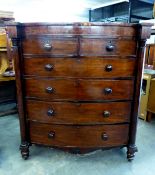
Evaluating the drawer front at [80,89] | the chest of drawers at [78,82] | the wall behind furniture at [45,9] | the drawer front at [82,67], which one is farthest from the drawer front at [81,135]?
the wall behind furniture at [45,9]

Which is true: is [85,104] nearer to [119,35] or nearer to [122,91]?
[122,91]

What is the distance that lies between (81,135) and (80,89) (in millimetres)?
397

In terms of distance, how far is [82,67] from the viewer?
1.37 metres

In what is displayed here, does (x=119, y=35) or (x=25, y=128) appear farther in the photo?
(x=25, y=128)

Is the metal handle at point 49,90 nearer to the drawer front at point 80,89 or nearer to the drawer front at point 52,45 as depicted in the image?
the drawer front at point 80,89

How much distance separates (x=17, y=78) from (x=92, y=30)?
0.68m

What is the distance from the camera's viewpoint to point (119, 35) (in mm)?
1323

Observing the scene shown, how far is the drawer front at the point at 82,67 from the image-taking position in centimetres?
137

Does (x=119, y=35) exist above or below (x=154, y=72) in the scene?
above

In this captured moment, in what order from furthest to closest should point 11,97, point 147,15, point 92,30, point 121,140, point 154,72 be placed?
point 147,15 → point 11,97 → point 154,72 → point 121,140 → point 92,30

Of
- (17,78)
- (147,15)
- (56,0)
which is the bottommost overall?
(17,78)

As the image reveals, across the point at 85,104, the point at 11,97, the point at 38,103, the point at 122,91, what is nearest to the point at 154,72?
the point at 122,91

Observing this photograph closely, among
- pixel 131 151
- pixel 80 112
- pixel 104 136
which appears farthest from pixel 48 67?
pixel 131 151

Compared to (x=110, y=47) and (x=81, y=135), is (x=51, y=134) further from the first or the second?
(x=110, y=47)
